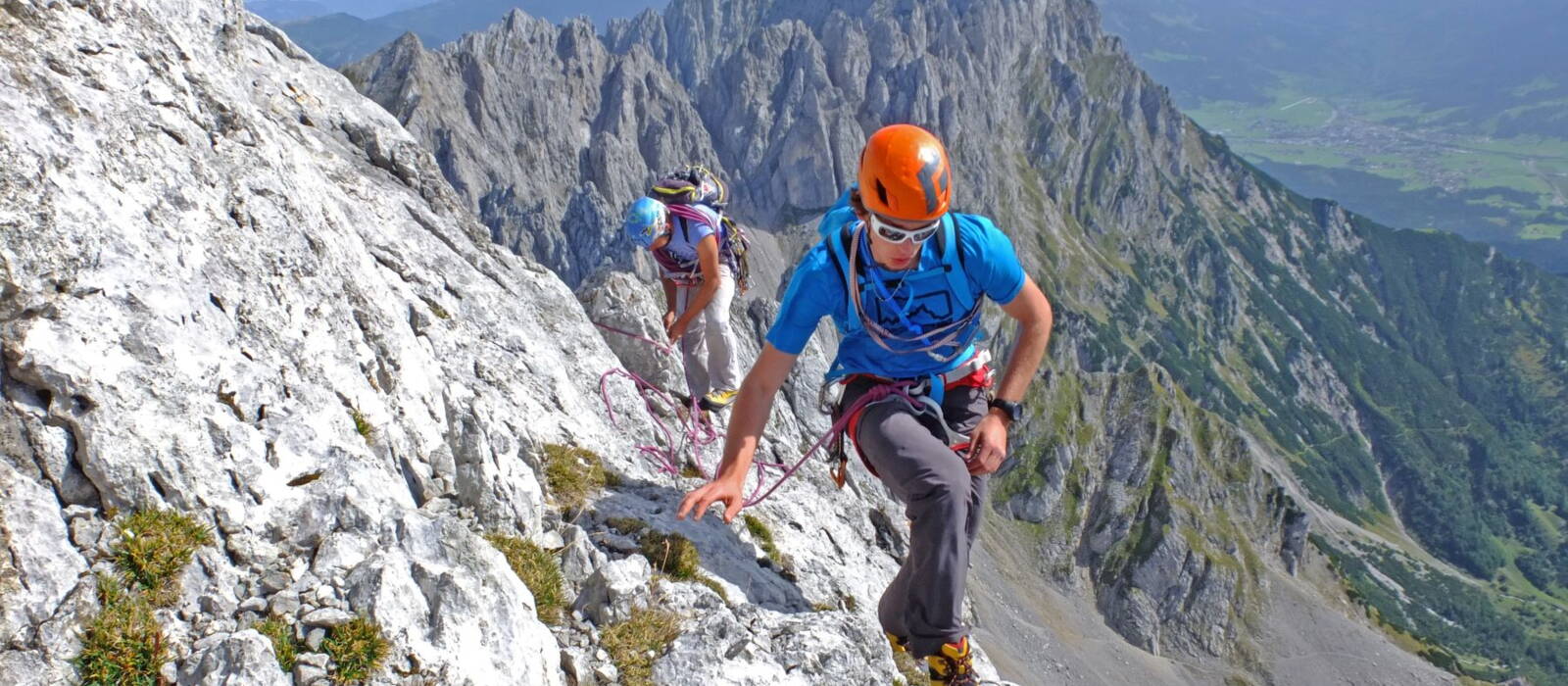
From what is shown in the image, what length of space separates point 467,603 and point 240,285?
380cm

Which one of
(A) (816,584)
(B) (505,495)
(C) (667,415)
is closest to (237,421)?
(B) (505,495)

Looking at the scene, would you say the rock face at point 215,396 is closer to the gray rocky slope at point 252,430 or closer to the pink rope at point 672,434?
the gray rocky slope at point 252,430

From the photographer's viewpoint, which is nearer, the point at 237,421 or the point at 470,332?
the point at 237,421

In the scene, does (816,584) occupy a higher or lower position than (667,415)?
lower

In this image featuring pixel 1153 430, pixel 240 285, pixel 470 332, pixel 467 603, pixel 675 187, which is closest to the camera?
pixel 467 603

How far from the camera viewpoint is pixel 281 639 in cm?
571

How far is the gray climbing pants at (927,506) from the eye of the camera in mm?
7895

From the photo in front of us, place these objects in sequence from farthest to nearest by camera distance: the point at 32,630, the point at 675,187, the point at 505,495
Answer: the point at 675,187
the point at 505,495
the point at 32,630

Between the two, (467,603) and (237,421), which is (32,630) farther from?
(467,603)

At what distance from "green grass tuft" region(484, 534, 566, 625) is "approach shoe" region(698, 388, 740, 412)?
796 centimetres

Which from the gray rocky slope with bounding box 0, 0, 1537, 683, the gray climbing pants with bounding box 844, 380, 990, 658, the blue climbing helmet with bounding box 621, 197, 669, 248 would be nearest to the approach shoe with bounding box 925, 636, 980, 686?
the gray climbing pants with bounding box 844, 380, 990, 658

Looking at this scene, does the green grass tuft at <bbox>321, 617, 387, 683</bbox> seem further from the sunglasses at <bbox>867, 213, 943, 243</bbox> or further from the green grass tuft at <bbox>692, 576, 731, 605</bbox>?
the sunglasses at <bbox>867, 213, 943, 243</bbox>

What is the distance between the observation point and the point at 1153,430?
181 metres

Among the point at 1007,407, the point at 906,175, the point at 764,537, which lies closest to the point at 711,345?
the point at 764,537
